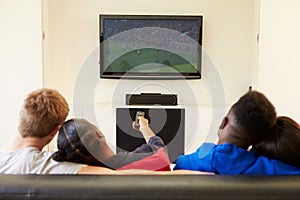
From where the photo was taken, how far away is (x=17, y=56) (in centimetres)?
388

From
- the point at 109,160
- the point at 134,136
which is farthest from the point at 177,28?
the point at 109,160

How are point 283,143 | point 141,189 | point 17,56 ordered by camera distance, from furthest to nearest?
point 17,56 < point 283,143 < point 141,189

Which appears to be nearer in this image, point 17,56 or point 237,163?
point 237,163

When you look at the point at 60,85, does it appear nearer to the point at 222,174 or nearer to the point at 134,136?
the point at 134,136

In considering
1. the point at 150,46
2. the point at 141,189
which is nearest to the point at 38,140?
the point at 141,189

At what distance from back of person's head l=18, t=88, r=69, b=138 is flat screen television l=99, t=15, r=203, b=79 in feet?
9.73

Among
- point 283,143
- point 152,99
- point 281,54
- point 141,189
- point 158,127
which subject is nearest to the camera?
point 141,189

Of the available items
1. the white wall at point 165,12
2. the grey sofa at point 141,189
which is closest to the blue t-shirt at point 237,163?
the grey sofa at point 141,189

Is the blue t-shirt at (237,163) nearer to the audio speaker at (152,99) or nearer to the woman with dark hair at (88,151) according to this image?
the woman with dark hair at (88,151)

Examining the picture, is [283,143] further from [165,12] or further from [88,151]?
[165,12]

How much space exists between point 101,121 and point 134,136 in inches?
20.0

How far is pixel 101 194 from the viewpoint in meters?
1.18

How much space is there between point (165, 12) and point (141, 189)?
11.8 ft

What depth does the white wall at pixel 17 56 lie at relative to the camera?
3832 millimetres
